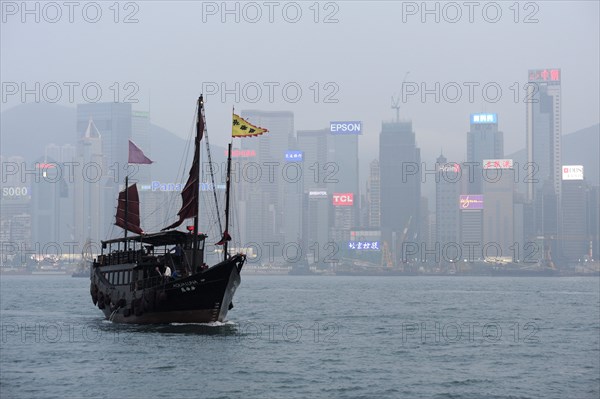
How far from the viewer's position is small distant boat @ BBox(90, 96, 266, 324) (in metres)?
66.1

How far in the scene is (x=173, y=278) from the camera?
6738cm

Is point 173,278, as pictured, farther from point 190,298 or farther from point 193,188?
point 193,188

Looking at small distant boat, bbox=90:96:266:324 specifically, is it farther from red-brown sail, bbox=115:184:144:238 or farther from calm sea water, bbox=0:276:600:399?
red-brown sail, bbox=115:184:144:238

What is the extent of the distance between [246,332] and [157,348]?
38.8 ft

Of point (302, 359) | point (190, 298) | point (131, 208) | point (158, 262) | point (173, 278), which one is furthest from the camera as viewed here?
point (131, 208)

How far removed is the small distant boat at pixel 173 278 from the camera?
6612cm

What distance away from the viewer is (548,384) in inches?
1841

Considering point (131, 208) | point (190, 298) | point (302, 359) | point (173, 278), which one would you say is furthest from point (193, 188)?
point (302, 359)

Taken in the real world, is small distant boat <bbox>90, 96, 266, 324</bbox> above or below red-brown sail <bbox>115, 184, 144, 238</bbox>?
below

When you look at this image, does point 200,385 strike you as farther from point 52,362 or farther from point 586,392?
point 586,392
